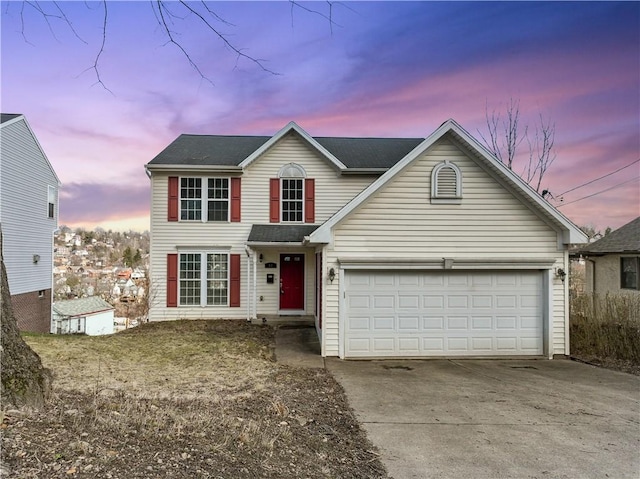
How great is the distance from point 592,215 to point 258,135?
21.5 m

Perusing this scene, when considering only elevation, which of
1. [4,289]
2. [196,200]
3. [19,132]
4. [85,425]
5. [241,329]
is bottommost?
[241,329]

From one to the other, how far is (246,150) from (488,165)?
9531mm

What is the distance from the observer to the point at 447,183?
30.0ft

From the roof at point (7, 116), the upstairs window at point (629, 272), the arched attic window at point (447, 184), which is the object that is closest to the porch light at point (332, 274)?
the arched attic window at point (447, 184)

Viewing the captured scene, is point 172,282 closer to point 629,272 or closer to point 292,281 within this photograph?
point 292,281

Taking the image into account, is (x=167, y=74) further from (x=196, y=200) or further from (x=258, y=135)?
(x=258, y=135)

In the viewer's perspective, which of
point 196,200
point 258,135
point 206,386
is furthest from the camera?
point 258,135

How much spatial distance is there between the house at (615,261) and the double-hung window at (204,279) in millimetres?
15201

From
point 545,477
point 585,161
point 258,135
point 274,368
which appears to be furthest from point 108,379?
point 585,161

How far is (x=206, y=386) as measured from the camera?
6.53m

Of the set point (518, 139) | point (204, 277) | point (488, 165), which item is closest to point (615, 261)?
point (518, 139)

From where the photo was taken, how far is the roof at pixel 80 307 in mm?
28469

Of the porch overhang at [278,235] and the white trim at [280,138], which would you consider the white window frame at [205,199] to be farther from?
the porch overhang at [278,235]

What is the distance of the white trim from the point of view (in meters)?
13.7
